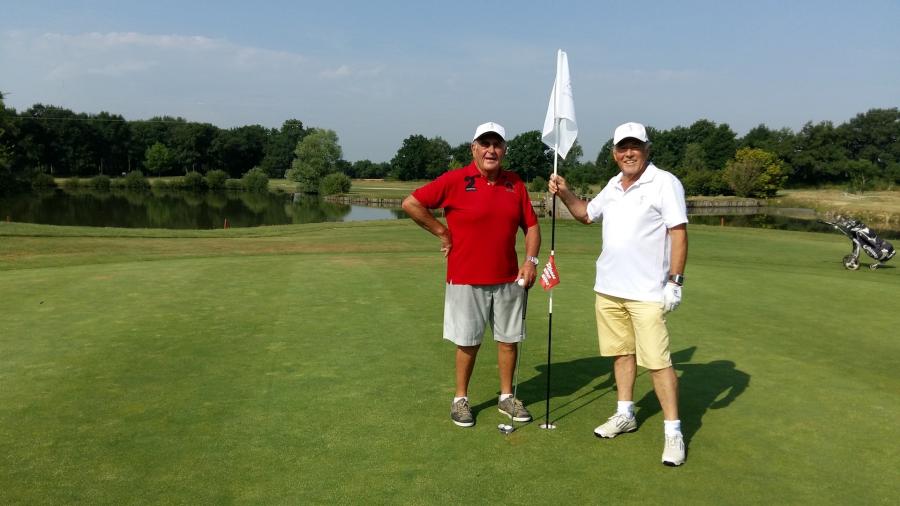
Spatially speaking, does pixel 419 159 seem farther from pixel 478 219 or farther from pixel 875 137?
pixel 478 219

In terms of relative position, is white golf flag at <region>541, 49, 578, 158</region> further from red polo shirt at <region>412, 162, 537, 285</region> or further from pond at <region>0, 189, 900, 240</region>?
pond at <region>0, 189, 900, 240</region>

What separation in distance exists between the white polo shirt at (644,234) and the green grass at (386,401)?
3.57 feet

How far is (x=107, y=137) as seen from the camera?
408 ft

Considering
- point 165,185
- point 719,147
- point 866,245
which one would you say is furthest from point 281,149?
point 866,245

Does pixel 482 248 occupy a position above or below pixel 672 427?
above

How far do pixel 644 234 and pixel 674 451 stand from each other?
1469mm

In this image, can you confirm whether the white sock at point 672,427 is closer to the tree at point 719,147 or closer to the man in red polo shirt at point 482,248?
the man in red polo shirt at point 482,248

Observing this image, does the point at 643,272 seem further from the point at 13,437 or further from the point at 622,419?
the point at 13,437

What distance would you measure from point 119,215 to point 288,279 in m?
51.5

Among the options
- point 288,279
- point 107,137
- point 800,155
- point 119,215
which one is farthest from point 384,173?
point 288,279

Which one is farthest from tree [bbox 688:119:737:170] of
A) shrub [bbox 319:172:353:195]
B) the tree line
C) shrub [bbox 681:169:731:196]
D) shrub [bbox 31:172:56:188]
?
shrub [bbox 31:172:56:188]

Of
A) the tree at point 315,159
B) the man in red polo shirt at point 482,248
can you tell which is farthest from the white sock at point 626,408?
the tree at point 315,159

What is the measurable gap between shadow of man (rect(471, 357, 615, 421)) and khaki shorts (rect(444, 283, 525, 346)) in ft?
1.98

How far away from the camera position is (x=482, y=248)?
→ 187 inches
